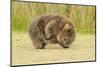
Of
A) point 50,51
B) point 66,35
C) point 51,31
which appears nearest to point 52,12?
point 51,31

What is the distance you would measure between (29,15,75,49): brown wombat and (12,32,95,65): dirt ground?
63 millimetres

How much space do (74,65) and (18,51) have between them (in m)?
0.79

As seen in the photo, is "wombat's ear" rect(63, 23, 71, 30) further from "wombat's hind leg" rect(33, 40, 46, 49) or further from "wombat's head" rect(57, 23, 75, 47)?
"wombat's hind leg" rect(33, 40, 46, 49)

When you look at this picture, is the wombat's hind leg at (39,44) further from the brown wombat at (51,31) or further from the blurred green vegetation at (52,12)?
the blurred green vegetation at (52,12)

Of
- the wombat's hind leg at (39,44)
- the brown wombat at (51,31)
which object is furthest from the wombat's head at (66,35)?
the wombat's hind leg at (39,44)

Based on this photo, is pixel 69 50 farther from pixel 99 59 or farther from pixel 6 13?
pixel 6 13

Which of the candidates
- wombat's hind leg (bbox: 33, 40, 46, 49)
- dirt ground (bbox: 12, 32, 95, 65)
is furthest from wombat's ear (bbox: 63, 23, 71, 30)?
wombat's hind leg (bbox: 33, 40, 46, 49)

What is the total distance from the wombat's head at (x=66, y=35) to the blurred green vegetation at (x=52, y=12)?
0.30 ft

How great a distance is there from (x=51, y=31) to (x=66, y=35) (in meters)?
0.22

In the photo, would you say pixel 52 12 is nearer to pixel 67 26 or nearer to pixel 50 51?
pixel 67 26

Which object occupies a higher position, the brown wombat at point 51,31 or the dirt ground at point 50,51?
the brown wombat at point 51,31

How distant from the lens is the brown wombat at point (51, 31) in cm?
256

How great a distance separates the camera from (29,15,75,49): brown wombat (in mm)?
2559

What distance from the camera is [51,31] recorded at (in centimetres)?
263
